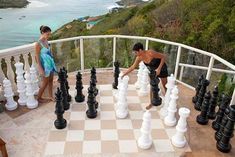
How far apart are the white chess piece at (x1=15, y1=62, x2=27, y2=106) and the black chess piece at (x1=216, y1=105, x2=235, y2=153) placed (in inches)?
123

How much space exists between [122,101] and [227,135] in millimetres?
1553

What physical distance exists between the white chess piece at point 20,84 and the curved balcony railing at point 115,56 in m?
0.32

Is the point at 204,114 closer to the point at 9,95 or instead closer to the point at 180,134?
the point at 180,134

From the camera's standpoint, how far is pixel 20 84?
13.7 ft

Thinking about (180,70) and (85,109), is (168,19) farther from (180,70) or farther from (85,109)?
(85,109)

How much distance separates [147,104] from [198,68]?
4.28ft

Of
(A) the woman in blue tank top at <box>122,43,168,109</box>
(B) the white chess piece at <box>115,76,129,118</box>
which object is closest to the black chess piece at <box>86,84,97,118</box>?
(B) the white chess piece at <box>115,76,129,118</box>

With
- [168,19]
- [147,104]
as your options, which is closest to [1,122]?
[147,104]

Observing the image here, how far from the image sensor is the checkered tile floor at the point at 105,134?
338 centimetres

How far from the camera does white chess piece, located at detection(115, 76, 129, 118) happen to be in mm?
3926

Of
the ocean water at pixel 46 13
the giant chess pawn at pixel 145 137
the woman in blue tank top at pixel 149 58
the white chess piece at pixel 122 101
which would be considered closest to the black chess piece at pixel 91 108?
the white chess piece at pixel 122 101

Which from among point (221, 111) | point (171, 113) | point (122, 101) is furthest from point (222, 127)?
point (122, 101)

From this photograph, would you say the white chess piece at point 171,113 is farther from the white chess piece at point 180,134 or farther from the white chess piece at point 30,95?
the white chess piece at point 30,95

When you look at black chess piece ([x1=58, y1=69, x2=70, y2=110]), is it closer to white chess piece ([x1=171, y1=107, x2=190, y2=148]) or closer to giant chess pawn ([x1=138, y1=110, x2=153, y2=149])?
giant chess pawn ([x1=138, y1=110, x2=153, y2=149])
